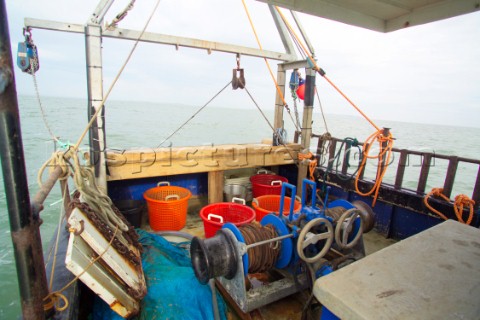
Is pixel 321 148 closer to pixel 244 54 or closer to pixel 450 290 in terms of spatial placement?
pixel 244 54

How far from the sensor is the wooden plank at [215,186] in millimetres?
4289

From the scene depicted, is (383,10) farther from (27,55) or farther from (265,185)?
(27,55)

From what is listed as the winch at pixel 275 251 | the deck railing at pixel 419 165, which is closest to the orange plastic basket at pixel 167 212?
the winch at pixel 275 251

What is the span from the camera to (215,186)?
4312 millimetres

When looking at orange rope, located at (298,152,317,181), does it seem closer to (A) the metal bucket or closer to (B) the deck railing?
(B) the deck railing

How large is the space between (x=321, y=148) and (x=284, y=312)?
3139mm

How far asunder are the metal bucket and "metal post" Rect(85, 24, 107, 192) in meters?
1.93

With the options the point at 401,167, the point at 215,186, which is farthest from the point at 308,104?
the point at 215,186

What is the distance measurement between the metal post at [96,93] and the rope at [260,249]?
204 centimetres

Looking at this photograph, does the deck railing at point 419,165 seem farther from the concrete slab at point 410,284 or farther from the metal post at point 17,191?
the metal post at point 17,191

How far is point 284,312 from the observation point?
231cm

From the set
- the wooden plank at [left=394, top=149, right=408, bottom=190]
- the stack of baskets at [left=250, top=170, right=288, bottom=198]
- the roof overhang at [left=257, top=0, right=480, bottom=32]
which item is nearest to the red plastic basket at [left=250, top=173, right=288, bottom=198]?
the stack of baskets at [left=250, top=170, right=288, bottom=198]

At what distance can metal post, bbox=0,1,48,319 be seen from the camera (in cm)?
76

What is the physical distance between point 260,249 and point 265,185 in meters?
2.18
